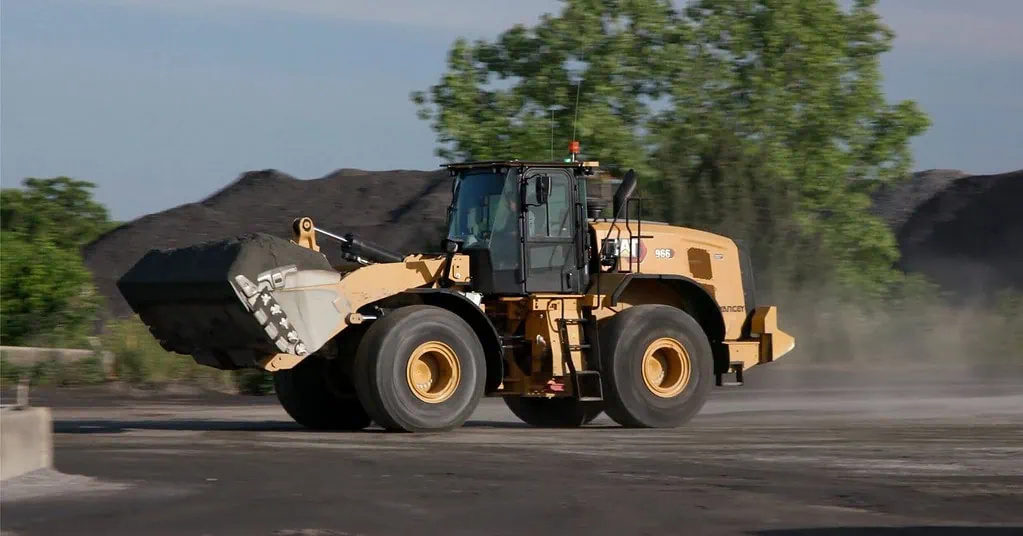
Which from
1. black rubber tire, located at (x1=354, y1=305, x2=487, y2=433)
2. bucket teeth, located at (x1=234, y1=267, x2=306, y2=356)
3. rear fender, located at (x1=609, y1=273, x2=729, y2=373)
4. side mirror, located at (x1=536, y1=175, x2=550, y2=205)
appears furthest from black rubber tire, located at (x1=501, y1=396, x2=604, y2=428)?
bucket teeth, located at (x1=234, y1=267, x2=306, y2=356)

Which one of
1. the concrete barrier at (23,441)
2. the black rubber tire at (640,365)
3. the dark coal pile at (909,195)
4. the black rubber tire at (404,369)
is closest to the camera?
the concrete barrier at (23,441)

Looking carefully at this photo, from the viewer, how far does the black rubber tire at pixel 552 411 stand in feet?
62.7

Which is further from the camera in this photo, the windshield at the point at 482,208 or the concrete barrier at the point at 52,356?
the concrete barrier at the point at 52,356

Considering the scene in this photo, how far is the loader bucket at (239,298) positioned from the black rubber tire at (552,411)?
155 inches

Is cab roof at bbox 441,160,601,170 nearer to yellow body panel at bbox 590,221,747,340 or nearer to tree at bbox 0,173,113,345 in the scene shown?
yellow body panel at bbox 590,221,747,340

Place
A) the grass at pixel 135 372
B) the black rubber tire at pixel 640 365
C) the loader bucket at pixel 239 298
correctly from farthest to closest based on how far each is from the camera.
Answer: the grass at pixel 135 372
the black rubber tire at pixel 640 365
the loader bucket at pixel 239 298

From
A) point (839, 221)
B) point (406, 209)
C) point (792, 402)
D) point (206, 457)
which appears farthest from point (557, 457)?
point (406, 209)

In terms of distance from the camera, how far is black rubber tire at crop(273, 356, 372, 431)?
57.4ft

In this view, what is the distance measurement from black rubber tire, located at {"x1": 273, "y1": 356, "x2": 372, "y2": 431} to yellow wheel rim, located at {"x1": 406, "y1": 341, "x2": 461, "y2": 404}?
1.36 meters

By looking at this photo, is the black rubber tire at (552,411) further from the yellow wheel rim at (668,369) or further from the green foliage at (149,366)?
the green foliage at (149,366)

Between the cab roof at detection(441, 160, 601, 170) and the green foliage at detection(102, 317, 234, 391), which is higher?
the cab roof at detection(441, 160, 601, 170)

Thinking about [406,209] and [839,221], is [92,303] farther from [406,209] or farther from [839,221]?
[406,209]

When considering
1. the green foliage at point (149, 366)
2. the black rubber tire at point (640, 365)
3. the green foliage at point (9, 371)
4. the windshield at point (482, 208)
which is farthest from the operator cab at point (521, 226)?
the green foliage at point (9, 371)

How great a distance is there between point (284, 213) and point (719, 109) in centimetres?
3587
